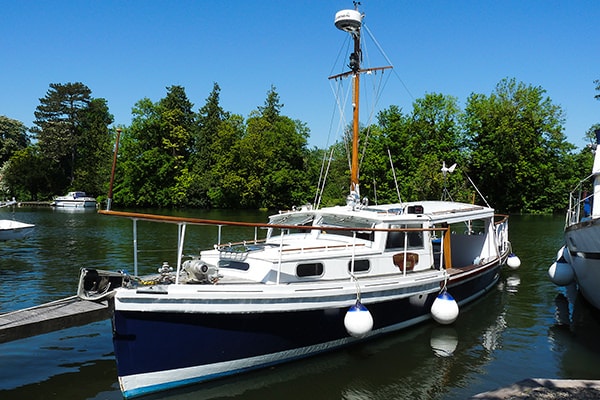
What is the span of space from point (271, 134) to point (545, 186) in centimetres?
3953

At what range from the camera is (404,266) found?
11695mm

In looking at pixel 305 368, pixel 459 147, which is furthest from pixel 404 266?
pixel 459 147

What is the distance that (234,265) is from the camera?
10602mm

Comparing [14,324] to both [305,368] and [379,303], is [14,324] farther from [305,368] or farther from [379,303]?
[379,303]

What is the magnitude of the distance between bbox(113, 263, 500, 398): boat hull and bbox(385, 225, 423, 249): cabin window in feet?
5.79

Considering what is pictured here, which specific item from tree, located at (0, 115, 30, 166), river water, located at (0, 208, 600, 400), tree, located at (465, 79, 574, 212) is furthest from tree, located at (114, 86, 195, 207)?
river water, located at (0, 208, 600, 400)

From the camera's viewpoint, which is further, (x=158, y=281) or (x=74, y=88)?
(x=74, y=88)

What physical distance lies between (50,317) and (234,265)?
3.82 meters

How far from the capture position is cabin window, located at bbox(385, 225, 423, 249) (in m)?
12.0

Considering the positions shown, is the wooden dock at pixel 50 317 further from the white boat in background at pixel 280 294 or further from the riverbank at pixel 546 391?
the riverbank at pixel 546 391

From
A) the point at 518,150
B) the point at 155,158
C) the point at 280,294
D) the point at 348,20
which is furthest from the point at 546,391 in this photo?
the point at 155,158

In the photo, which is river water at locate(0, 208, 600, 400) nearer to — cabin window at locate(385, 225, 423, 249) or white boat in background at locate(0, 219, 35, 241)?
cabin window at locate(385, 225, 423, 249)

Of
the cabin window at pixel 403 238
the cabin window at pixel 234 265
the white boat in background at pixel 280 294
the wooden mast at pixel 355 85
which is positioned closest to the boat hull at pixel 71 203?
the white boat in background at pixel 280 294

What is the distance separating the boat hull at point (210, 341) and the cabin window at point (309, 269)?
937mm
